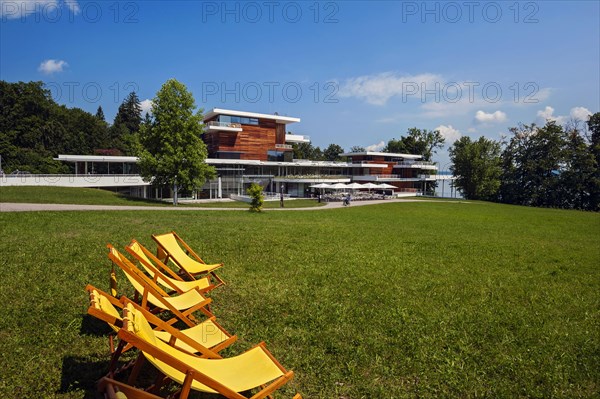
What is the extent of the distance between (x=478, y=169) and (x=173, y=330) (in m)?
64.2

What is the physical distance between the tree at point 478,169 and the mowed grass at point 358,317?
175ft

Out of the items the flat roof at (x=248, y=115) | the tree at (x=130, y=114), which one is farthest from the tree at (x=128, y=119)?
the flat roof at (x=248, y=115)

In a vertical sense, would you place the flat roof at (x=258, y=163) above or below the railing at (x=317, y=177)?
above

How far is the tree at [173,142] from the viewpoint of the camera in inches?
1220

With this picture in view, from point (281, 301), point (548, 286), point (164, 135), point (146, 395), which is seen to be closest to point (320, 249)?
point (281, 301)

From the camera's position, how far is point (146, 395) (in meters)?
2.56

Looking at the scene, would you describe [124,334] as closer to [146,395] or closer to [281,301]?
[146,395]

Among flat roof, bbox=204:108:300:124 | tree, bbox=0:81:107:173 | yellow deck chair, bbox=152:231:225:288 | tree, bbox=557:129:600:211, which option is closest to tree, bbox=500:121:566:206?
tree, bbox=557:129:600:211

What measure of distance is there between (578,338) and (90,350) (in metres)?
6.47

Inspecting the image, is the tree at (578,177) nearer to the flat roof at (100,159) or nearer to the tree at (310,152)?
the tree at (310,152)

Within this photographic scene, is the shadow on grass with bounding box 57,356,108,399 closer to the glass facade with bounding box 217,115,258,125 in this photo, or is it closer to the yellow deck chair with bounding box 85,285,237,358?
the yellow deck chair with bounding box 85,285,237,358

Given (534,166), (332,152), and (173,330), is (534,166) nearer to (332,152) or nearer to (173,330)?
(332,152)

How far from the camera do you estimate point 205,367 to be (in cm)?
308

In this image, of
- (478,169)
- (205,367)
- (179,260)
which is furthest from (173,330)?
(478,169)
